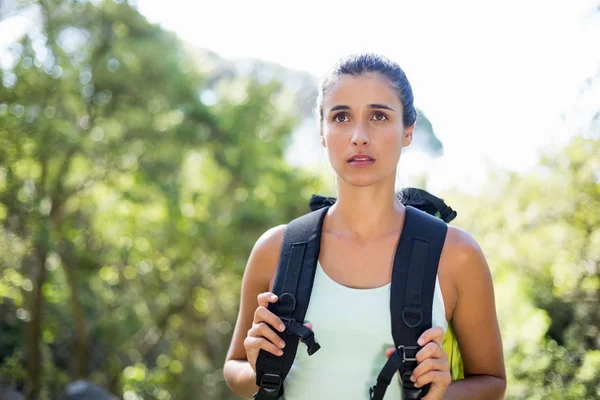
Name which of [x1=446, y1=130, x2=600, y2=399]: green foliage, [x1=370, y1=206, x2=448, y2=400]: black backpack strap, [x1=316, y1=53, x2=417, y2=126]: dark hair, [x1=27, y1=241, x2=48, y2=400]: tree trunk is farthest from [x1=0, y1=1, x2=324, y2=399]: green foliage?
[x1=370, y1=206, x2=448, y2=400]: black backpack strap

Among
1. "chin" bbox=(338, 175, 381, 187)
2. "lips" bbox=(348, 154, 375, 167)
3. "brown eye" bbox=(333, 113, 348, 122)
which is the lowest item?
"chin" bbox=(338, 175, 381, 187)

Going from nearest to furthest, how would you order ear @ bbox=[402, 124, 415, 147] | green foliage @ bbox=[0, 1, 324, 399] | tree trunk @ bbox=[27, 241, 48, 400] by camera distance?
ear @ bbox=[402, 124, 415, 147] → green foliage @ bbox=[0, 1, 324, 399] → tree trunk @ bbox=[27, 241, 48, 400]

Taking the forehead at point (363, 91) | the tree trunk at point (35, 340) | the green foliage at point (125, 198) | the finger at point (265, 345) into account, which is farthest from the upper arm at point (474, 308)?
the tree trunk at point (35, 340)

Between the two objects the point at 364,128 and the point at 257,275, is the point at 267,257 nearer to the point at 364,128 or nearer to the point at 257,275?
the point at 257,275

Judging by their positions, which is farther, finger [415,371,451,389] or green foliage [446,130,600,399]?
green foliage [446,130,600,399]

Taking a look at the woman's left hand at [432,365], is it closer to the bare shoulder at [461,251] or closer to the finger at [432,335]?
the finger at [432,335]

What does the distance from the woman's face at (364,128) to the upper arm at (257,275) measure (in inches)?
11.6

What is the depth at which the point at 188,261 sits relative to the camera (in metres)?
17.2

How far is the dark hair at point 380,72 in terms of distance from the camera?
216 centimetres

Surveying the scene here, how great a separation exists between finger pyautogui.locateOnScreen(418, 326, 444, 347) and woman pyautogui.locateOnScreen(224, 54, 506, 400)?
0.06 feet

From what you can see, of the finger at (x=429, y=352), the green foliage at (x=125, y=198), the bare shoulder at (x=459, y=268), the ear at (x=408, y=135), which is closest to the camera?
the finger at (x=429, y=352)

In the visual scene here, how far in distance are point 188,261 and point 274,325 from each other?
15.6 metres

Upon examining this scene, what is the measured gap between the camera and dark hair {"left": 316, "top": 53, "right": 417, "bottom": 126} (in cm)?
216

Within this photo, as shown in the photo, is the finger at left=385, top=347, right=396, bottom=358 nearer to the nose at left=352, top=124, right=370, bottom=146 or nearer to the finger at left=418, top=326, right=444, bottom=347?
the finger at left=418, top=326, right=444, bottom=347
